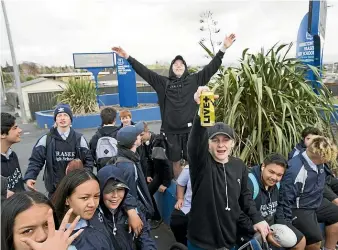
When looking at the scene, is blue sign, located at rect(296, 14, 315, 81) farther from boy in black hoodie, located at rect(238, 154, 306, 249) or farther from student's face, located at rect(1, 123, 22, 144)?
student's face, located at rect(1, 123, 22, 144)

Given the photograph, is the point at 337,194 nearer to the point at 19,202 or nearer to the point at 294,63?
the point at 294,63

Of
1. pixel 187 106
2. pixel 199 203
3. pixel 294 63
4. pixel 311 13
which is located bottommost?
pixel 199 203

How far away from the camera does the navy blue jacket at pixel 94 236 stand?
1.52 m

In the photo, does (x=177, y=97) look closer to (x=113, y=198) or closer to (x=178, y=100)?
(x=178, y=100)

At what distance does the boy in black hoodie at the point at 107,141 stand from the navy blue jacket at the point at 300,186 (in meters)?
1.79

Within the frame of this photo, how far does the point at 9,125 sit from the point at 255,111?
2.63 meters

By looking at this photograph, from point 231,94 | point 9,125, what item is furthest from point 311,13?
point 9,125

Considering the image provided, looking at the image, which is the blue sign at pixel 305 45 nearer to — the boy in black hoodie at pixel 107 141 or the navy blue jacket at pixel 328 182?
the navy blue jacket at pixel 328 182

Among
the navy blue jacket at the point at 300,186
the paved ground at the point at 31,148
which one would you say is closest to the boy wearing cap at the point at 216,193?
the navy blue jacket at the point at 300,186

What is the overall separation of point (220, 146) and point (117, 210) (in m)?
0.83

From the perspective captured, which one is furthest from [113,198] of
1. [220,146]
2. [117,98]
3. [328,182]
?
[117,98]

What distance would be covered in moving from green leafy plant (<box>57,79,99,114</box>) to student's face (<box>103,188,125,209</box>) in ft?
29.5

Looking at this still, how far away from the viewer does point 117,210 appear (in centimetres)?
197

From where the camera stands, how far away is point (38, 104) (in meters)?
12.8
